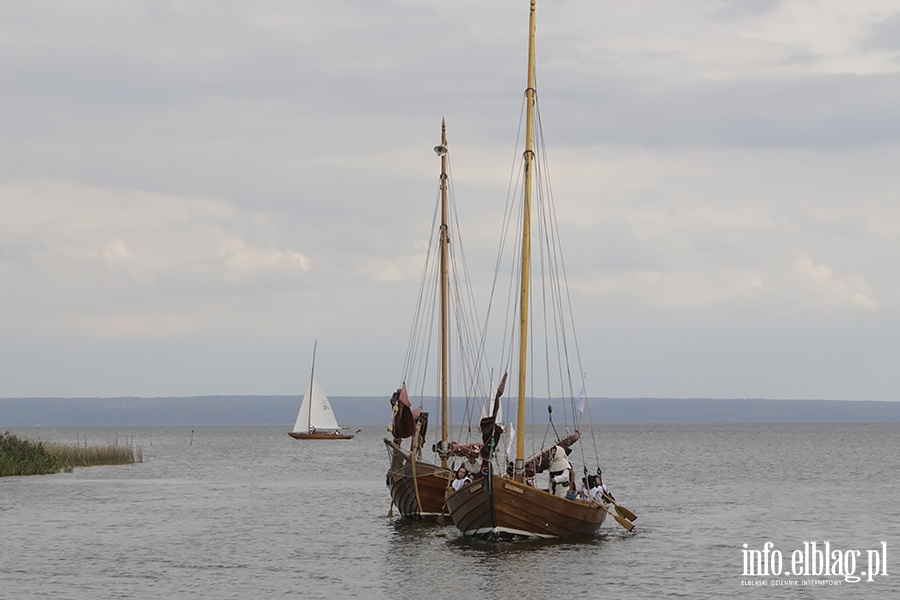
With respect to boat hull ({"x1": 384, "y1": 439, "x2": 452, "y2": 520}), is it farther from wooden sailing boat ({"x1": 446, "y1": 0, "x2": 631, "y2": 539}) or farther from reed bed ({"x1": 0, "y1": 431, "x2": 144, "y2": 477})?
reed bed ({"x1": 0, "y1": 431, "x2": 144, "y2": 477})

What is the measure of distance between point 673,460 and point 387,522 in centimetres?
7874

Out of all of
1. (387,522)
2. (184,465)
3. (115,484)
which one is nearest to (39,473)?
(115,484)

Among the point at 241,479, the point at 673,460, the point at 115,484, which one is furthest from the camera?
the point at 673,460

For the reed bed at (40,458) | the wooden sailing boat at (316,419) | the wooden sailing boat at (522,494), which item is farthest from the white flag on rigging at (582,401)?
the wooden sailing boat at (316,419)

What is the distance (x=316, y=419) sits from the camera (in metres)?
195

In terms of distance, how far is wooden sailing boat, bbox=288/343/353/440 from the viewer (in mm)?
191375

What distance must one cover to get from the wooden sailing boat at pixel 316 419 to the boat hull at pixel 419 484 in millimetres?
133851

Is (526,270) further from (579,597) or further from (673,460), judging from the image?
(673,460)

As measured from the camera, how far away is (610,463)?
125750mm

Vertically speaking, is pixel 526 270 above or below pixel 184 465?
above

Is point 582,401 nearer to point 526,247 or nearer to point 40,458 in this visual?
point 526,247

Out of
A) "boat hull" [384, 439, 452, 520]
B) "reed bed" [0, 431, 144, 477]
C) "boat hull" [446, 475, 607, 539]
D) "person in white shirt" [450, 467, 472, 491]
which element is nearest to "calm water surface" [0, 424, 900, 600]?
"boat hull" [446, 475, 607, 539]

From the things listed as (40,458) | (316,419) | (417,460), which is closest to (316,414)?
(316,419)

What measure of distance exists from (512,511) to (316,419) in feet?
502
